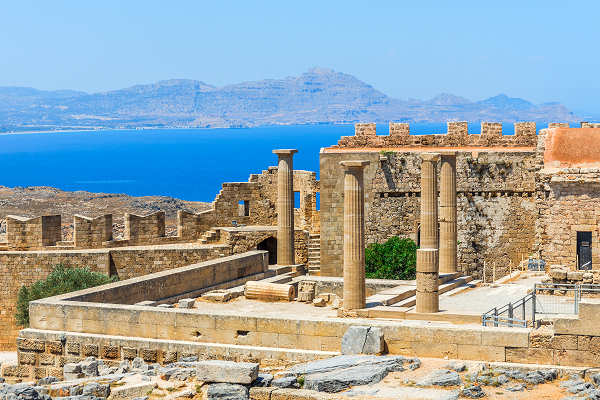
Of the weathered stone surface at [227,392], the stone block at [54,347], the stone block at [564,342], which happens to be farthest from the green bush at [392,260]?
the weathered stone surface at [227,392]

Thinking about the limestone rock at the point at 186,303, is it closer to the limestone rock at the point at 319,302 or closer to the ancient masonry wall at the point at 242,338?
the ancient masonry wall at the point at 242,338

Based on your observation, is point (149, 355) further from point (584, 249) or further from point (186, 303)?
point (584, 249)

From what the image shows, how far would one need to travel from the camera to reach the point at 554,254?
25484 mm

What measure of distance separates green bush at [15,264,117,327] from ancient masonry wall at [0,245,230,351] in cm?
61

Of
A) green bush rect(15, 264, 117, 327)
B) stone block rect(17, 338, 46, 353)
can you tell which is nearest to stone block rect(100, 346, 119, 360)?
stone block rect(17, 338, 46, 353)

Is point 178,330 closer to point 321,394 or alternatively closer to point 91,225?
point 321,394

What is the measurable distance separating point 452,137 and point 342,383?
17689 millimetres

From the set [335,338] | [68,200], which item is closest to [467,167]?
[335,338]

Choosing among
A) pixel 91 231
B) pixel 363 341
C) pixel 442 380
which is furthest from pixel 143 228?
pixel 442 380

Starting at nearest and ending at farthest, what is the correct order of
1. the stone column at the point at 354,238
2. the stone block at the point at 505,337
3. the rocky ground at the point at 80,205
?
the stone block at the point at 505,337 → the stone column at the point at 354,238 → the rocky ground at the point at 80,205

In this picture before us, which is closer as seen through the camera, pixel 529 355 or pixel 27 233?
pixel 529 355

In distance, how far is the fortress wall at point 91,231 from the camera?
33281mm

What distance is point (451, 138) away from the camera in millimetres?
33219

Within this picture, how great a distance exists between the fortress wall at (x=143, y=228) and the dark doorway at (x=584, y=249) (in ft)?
45.7
